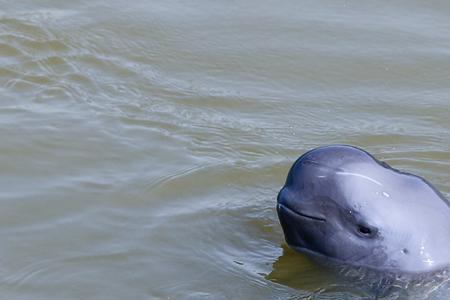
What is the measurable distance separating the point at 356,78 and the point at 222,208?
7.64 feet

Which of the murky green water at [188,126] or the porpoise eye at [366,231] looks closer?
the porpoise eye at [366,231]

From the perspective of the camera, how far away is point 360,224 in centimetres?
583

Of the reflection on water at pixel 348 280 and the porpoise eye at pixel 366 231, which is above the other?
the porpoise eye at pixel 366 231

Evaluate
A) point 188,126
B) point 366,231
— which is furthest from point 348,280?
point 188,126

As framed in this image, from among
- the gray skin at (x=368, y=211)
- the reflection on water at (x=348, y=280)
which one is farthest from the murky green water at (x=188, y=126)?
the gray skin at (x=368, y=211)

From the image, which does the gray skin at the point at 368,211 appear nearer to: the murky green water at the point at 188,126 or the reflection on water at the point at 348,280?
the reflection on water at the point at 348,280

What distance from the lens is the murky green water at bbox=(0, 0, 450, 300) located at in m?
6.12

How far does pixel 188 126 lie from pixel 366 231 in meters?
2.10

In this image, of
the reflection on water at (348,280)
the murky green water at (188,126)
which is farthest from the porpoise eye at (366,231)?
the murky green water at (188,126)

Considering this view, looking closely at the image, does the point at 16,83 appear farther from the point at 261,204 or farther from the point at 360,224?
the point at 360,224

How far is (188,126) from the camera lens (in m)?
7.66

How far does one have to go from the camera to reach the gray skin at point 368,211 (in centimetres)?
579

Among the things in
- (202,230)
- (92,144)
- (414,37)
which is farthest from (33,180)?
(414,37)

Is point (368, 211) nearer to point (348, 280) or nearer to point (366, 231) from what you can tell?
point (366, 231)
